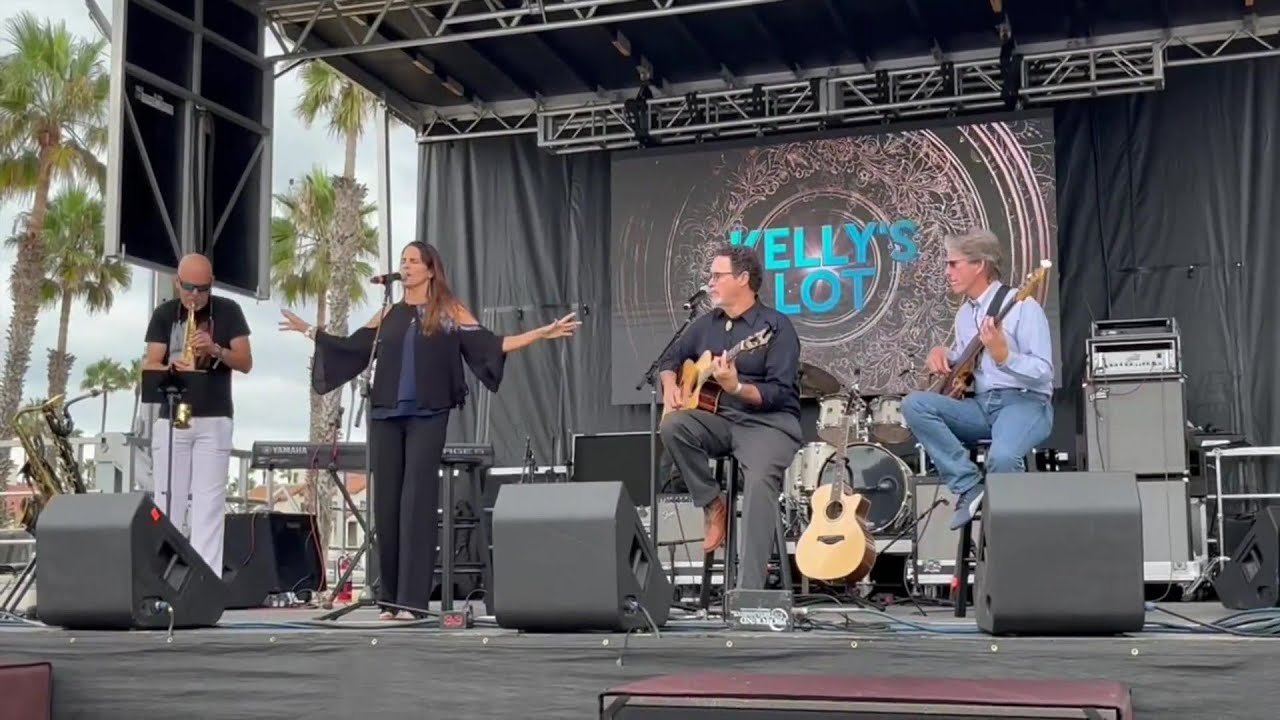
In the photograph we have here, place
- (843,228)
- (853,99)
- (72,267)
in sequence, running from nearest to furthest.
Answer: (843,228), (853,99), (72,267)

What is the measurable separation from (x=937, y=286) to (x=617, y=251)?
101 inches

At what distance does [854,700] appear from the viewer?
319cm

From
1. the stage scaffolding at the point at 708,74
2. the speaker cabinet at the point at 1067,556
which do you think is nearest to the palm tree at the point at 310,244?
the stage scaffolding at the point at 708,74

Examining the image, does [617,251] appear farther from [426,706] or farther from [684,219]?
[426,706]

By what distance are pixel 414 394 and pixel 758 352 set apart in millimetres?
1389

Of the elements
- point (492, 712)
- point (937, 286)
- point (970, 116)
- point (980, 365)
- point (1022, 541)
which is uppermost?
point (970, 116)

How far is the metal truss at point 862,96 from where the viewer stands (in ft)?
31.8

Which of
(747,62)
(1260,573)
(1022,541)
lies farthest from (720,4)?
(1022,541)

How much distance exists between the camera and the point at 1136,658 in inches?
148

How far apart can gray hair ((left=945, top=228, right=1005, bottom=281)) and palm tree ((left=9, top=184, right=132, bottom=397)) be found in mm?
17415

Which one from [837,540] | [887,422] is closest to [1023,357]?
[837,540]

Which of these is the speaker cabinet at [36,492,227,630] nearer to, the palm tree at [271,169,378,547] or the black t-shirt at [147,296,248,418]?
the black t-shirt at [147,296,248,418]

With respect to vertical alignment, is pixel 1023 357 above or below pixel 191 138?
below

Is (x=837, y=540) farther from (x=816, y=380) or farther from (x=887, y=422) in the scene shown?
(x=887, y=422)
